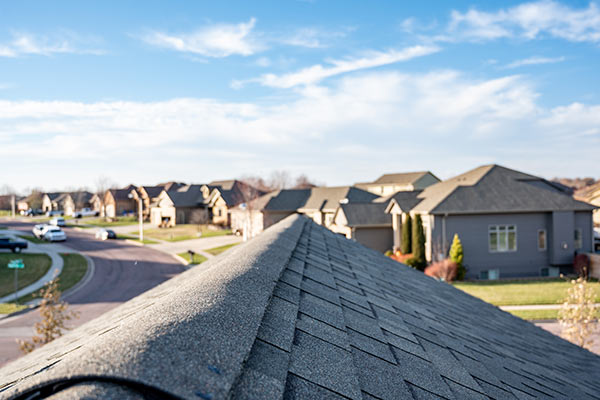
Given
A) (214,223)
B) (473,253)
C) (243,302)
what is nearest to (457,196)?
(473,253)

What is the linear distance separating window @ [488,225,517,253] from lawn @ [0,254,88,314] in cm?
2692

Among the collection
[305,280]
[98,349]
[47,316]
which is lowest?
[47,316]

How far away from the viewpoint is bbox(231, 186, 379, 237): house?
162 ft

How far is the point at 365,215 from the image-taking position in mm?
36969

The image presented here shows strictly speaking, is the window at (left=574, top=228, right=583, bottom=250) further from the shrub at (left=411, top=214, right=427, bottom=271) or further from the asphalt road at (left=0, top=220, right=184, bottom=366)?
the asphalt road at (left=0, top=220, right=184, bottom=366)

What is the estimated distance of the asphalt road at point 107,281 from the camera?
18.4 m

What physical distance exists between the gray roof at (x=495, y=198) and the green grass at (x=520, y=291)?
5.04 m

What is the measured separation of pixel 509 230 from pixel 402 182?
48962 mm

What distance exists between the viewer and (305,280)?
358 centimetres

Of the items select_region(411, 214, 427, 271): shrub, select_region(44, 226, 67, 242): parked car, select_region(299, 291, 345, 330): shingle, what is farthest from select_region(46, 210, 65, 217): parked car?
select_region(299, 291, 345, 330): shingle

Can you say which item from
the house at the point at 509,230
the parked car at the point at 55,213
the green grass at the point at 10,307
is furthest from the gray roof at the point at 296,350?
the parked car at the point at 55,213

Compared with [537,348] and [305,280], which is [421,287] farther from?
[305,280]

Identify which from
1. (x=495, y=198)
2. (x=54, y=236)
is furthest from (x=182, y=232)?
(x=495, y=198)

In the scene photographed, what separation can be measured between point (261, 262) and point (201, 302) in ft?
4.85
